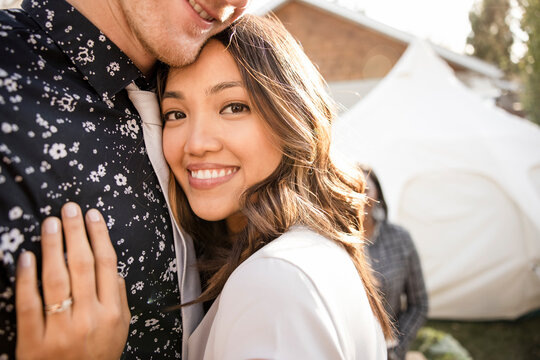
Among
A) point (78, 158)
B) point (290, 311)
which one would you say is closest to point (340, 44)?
point (78, 158)

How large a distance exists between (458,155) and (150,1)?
5.49 meters

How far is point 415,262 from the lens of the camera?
11.1 feet

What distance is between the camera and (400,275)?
3254 mm

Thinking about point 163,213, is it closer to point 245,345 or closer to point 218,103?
point 218,103

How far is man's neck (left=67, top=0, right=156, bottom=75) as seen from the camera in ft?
4.96

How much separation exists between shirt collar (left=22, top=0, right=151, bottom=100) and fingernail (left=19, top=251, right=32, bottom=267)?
2.02 ft

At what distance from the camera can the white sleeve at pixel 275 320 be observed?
1.08 metres

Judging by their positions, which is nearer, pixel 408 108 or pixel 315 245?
pixel 315 245

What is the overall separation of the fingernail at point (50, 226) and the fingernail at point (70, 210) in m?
0.05

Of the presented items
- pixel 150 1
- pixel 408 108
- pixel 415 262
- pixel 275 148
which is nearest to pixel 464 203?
pixel 408 108

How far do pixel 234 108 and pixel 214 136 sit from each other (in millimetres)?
156

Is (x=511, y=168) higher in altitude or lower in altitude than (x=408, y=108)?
lower

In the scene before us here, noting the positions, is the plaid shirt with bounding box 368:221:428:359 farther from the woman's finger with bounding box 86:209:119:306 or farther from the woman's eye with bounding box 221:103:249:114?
the woman's finger with bounding box 86:209:119:306

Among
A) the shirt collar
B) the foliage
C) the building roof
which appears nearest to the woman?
the shirt collar
